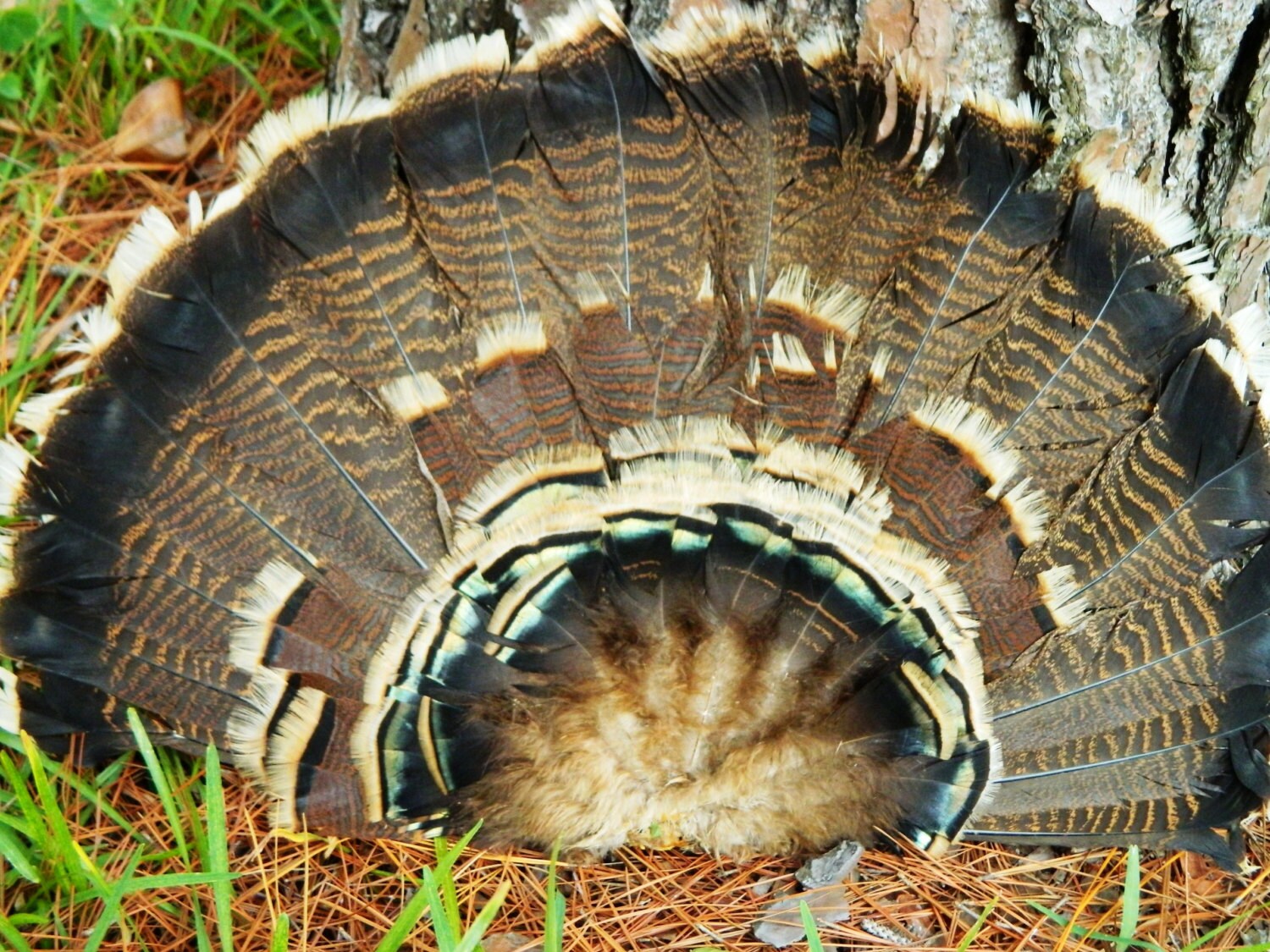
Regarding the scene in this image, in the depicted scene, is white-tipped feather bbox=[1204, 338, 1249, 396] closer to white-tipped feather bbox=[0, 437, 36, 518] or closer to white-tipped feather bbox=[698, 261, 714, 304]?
white-tipped feather bbox=[698, 261, 714, 304]

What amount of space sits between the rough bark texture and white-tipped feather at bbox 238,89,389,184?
66 centimetres

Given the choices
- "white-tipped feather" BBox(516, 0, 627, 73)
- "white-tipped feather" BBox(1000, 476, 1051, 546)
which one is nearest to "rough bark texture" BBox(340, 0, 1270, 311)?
"white-tipped feather" BBox(516, 0, 627, 73)

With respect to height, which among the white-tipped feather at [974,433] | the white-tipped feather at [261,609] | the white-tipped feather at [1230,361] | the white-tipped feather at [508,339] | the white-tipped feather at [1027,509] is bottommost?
the white-tipped feather at [261,609]

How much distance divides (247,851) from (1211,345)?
6.66 ft

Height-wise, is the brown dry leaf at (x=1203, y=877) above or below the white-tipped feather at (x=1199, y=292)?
below

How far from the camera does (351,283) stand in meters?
2.22

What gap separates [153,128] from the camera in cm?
328

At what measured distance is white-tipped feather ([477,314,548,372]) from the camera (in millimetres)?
2254

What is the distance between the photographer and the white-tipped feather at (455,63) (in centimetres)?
218

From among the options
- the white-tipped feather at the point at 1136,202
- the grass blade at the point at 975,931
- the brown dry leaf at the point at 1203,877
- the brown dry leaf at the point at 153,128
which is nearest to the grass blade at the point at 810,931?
the grass blade at the point at 975,931

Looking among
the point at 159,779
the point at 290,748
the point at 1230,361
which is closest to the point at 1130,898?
the point at 1230,361

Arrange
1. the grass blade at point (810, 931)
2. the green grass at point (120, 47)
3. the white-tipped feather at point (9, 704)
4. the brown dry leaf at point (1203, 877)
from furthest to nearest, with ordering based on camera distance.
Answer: the green grass at point (120, 47) → the brown dry leaf at point (1203, 877) → the white-tipped feather at point (9, 704) → the grass blade at point (810, 931)

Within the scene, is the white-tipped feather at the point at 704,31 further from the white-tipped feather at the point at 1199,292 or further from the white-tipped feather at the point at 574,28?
the white-tipped feather at the point at 1199,292

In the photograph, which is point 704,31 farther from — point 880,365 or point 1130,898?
point 1130,898
